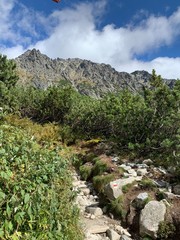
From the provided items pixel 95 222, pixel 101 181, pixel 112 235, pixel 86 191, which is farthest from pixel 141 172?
pixel 112 235

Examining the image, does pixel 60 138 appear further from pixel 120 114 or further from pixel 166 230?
pixel 166 230

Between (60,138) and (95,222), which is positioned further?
(60,138)

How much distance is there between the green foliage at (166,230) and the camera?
7732 millimetres

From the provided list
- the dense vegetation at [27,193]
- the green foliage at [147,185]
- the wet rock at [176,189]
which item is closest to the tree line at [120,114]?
the wet rock at [176,189]

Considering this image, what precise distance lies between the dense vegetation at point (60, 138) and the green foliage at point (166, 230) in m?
2.66

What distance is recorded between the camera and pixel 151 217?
8219 millimetres

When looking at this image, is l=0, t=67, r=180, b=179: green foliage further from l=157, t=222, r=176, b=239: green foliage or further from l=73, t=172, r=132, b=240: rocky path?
l=73, t=172, r=132, b=240: rocky path

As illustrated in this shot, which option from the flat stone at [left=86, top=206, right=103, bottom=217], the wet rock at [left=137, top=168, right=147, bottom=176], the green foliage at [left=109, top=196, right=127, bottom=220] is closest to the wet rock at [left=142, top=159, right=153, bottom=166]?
the wet rock at [left=137, top=168, right=147, bottom=176]

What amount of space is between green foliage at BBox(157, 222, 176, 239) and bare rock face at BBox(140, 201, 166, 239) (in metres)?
0.11

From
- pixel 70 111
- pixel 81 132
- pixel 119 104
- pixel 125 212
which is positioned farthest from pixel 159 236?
pixel 70 111

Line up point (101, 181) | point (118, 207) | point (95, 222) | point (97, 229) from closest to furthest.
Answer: point (97, 229), point (95, 222), point (118, 207), point (101, 181)

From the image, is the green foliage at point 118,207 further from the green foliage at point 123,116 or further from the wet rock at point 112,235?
the green foliage at point 123,116

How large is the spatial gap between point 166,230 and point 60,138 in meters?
12.1

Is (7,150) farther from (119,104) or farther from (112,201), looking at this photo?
(119,104)
